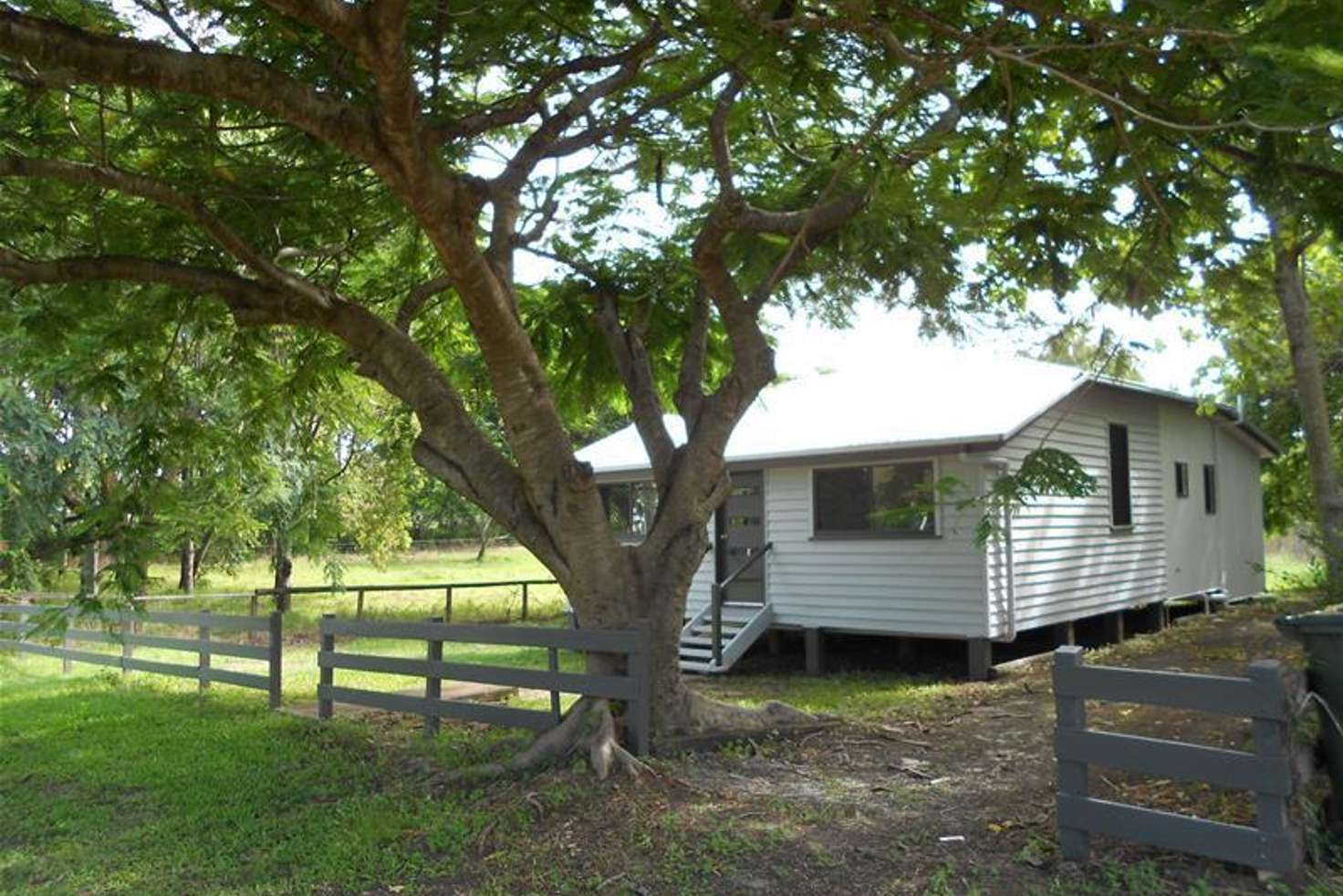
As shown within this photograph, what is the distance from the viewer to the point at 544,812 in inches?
265

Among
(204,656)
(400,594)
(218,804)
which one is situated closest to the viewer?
(218,804)

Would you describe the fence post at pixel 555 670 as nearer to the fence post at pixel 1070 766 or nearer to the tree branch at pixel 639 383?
the tree branch at pixel 639 383

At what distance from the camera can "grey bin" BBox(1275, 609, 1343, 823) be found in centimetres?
549

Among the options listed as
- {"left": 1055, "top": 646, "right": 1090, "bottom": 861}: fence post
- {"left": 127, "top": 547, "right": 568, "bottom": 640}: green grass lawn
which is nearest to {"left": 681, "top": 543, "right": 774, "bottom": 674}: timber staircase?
{"left": 127, "top": 547, "right": 568, "bottom": 640}: green grass lawn

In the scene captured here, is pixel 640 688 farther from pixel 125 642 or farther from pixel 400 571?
pixel 400 571

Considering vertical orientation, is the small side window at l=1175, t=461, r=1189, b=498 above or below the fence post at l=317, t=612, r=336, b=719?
above

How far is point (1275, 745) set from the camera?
4785 mm

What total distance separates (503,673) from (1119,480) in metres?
13.1

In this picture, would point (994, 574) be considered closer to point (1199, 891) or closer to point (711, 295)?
point (711, 295)

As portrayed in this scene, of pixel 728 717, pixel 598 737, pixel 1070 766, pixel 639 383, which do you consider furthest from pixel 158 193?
pixel 1070 766

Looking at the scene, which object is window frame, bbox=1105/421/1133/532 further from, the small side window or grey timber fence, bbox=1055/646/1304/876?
grey timber fence, bbox=1055/646/1304/876

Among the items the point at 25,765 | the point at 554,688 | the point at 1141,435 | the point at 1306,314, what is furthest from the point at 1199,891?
the point at 1141,435

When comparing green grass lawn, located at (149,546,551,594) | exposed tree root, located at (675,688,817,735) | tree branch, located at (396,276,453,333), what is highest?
tree branch, located at (396,276,453,333)

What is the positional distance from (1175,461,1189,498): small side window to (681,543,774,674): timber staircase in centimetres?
885
